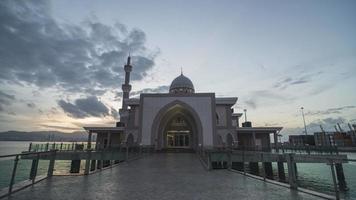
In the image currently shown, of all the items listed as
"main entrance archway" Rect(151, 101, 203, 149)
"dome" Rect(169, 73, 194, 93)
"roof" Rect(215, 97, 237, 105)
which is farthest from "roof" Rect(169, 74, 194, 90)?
"roof" Rect(215, 97, 237, 105)

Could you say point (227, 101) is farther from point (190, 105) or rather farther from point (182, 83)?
point (182, 83)

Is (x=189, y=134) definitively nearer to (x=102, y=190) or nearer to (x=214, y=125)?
(x=214, y=125)

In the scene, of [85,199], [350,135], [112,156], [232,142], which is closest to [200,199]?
[85,199]

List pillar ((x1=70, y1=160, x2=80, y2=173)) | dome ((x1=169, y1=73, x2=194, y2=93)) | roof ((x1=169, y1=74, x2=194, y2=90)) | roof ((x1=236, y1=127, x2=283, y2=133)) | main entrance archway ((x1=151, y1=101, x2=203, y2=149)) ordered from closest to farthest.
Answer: pillar ((x1=70, y1=160, x2=80, y2=173)) → main entrance archway ((x1=151, y1=101, x2=203, y2=149)) → roof ((x1=236, y1=127, x2=283, y2=133)) → dome ((x1=169, y1=73, x2=194, y2=93)) → roof ((x1=169, y1=74, x2=194, y2=90))

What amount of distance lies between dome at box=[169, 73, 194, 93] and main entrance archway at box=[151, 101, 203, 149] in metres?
5.66

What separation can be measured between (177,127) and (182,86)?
26.4 feet

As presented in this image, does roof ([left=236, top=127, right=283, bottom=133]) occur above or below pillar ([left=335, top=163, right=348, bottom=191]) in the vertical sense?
above

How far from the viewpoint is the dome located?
38594 mm

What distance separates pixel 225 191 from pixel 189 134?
30.7m

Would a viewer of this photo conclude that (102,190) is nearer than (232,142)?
Yes

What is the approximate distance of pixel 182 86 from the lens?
38.6 metres

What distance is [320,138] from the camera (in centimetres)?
7831

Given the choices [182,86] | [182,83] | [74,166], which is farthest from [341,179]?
[182,83]

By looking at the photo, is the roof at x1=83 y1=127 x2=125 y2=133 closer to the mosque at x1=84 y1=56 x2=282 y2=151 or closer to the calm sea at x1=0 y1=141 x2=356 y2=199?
the mosque at x1=84 y1=56 x2=282 y2=151
